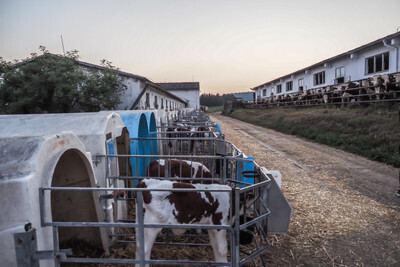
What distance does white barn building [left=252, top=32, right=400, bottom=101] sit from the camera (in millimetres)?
19266

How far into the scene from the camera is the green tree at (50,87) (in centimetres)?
1512

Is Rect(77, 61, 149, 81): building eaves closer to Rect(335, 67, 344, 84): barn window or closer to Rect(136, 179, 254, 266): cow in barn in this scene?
Rect(136, 179, 254, 266): cow in barn

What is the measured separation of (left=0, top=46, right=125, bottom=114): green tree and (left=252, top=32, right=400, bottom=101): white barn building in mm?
19182

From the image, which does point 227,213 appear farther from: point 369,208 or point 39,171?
point 369,208

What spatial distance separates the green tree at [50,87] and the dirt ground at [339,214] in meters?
11.1

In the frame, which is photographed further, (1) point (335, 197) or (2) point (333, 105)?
(2) point (333, 105)

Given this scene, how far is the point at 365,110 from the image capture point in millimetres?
16469

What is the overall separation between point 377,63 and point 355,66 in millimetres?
2503

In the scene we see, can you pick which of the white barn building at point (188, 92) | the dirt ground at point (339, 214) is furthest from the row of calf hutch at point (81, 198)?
the white barn building at point (188, 92)

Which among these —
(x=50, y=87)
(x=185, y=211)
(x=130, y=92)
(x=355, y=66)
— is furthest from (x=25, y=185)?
(x=355, y=66)

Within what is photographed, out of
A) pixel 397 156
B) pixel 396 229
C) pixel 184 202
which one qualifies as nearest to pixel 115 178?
pixel 184 202

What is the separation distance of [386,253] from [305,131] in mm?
14442

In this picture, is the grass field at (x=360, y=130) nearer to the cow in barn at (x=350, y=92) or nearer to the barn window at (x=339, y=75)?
the cow in barn at (x=350, y=92)

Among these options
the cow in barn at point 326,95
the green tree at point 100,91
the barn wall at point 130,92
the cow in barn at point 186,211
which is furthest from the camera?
the cow in barn at point 326,95
